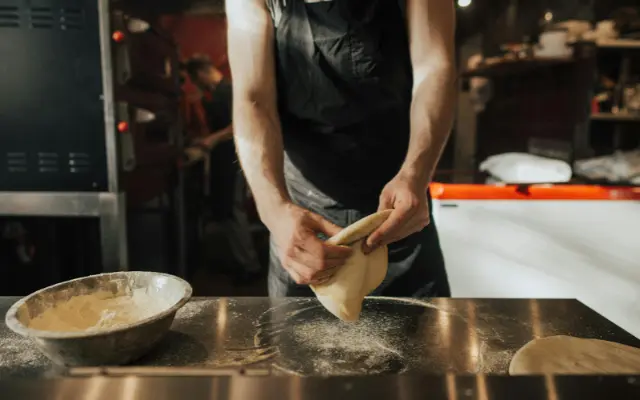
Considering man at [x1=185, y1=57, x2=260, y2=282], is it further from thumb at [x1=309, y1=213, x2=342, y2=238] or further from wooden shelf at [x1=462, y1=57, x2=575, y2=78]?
thumb at [x1=309, y1=213, x2=342, y2=238]

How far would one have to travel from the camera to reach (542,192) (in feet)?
7.06

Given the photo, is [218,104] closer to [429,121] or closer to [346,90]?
[346,90]

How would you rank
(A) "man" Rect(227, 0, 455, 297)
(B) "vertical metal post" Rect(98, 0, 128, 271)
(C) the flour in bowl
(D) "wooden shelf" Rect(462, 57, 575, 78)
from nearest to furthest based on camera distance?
1. (C) the flour in bowl
2. (A) "man" Rect(227, 0, 455, 297)
3. (B) "vertical metal post" Rect(98, 0, 128, 271)
4. (D) "wooden shelf" Rect(462, 57, 575, 78)

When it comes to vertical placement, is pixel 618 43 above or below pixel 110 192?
above

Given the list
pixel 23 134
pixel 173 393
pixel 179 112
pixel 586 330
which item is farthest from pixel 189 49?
pixel 173 393

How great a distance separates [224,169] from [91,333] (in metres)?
2.33

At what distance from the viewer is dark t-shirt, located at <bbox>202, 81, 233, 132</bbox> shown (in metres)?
2.94

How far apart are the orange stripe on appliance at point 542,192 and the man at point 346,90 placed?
81 centimetres

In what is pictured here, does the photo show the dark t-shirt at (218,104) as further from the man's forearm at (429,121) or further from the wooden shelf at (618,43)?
the wooden shelf at (618,43)

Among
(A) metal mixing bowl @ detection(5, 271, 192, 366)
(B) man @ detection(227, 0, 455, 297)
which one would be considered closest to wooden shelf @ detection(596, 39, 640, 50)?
(B) man @ detection(227, 0, 455, 297)

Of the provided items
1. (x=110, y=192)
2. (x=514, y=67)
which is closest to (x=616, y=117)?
(x=514, y=67)

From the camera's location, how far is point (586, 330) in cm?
96

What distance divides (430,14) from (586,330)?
0.81 meters

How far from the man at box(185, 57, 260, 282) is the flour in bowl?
2.06 m
